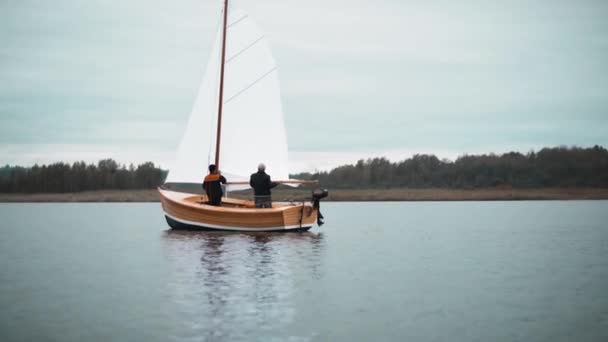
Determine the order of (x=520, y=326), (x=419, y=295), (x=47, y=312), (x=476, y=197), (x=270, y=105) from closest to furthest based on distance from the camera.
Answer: (x=520, y=326) → (x=47, y=312) → (x=419, y=295) → (x=270, y=105) → (x=476, y=197)

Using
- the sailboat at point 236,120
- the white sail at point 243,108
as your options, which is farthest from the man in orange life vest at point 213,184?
the white sail at point 243,108

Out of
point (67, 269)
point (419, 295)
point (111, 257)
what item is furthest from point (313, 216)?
point (419, 295)

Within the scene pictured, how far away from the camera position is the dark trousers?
2796 centimetres

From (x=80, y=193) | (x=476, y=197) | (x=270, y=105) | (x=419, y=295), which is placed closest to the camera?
(x=419, y=295)

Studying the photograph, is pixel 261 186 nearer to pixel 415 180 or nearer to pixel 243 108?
pixel 243 108

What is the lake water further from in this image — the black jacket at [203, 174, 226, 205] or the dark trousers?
the black jacket at [203, 174, 226, 205]

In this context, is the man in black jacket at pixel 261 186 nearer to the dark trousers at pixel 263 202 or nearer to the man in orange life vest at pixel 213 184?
the dark trousers at pixel 263 202

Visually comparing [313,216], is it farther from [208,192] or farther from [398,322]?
[398,322]

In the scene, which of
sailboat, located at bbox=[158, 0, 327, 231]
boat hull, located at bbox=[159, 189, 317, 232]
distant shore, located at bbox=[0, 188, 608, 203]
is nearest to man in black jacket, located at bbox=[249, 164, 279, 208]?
boat hull, located at bbox=[159, 189, 317, 232]

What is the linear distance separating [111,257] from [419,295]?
10687mm

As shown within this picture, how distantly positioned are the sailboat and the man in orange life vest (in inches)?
56.6

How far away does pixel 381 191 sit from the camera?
94.3 m

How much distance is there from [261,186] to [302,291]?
13.9 metres

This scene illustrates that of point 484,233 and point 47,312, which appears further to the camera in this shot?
point 484,233
